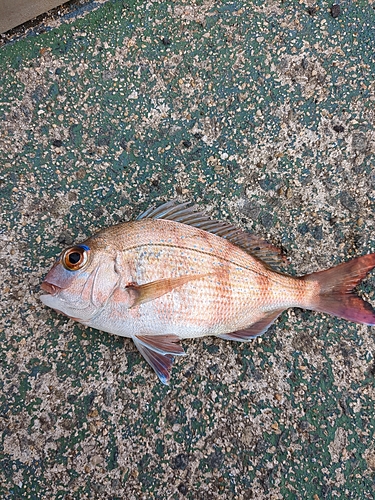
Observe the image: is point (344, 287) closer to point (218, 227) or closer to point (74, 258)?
point (218, 227)

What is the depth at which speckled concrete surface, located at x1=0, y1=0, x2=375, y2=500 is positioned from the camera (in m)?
2.21

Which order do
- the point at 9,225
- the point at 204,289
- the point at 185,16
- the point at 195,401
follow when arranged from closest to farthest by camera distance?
the point at 204,289 < the point at 195,401 < the point at 9,225 < the point at 185,16

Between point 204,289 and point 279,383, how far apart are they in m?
0.71

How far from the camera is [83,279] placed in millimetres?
1987

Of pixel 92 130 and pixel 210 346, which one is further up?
pixel 92 130

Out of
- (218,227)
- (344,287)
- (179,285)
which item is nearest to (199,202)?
(218,227)

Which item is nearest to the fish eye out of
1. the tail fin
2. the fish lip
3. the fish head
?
the fish head

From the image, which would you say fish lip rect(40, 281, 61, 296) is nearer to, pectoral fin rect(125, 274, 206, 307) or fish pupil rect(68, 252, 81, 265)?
fish pupil rect(68, 252, 81, 265)

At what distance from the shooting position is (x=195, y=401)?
226cm

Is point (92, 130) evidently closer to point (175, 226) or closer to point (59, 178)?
point (59, 178)

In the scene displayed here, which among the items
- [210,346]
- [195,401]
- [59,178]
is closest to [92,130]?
[59,178]

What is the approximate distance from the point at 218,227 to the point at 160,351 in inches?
28.0

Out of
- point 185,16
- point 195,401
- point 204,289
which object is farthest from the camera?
point 185,16

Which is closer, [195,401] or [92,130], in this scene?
[195,401]
